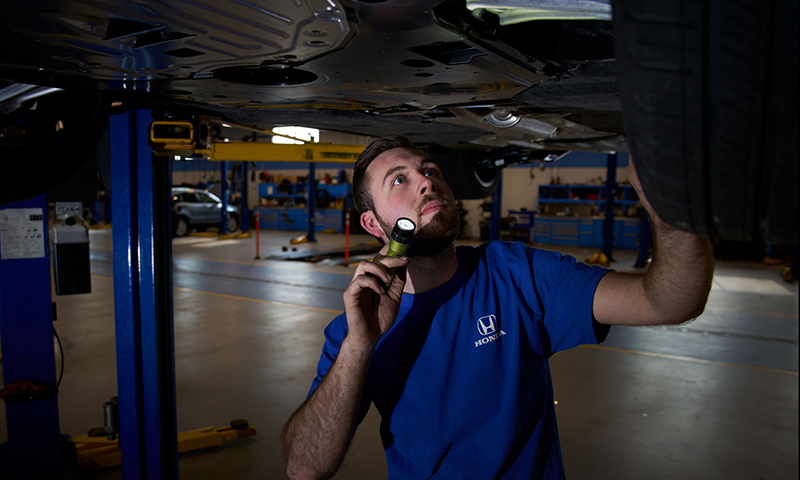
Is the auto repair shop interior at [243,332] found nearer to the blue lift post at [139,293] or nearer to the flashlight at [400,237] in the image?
the blue lift post at [139,293]

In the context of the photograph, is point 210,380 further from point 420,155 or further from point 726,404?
point 726,404

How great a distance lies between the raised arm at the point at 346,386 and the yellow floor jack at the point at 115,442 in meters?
1.86

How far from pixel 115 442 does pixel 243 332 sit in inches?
86.3

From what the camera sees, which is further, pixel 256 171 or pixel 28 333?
pixel 256 171

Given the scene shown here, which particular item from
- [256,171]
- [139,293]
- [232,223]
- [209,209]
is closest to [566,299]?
[139,293]

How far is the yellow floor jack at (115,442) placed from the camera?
2783 mm

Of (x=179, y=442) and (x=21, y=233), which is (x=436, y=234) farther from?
(x=179, y=442)


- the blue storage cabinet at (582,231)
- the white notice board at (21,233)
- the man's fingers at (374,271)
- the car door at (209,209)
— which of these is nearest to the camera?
the man's fingers at (374,271)

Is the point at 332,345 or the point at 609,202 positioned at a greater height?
the point at 609,202

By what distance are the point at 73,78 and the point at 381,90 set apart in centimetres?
84

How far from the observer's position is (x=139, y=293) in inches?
81.5

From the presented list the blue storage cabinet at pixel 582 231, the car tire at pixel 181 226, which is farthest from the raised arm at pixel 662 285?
the car tire at pixel 181 226

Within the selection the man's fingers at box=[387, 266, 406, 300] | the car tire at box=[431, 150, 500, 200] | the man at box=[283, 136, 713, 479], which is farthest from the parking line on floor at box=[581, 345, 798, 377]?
the man's fingers at box=[387, 266, 406, 300]

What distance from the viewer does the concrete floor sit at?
2.85 metres
